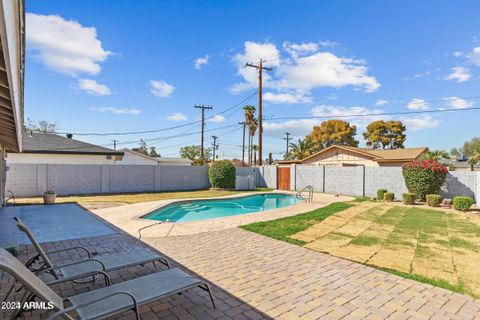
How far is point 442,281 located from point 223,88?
24.7 metres

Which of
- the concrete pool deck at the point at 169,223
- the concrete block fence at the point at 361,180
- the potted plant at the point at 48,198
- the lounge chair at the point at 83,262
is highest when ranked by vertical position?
the concrete block fence at the point at 361,180

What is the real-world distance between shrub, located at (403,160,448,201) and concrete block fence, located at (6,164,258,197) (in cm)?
1232

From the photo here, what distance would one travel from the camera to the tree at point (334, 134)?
1762 inches

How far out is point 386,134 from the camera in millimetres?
43812

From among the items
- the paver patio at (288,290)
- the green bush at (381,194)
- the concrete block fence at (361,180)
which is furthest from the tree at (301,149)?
the paver patio at (288,290)

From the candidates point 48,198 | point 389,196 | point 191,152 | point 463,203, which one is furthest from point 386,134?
point 48,198

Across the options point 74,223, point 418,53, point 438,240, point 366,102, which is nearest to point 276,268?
point 438,240

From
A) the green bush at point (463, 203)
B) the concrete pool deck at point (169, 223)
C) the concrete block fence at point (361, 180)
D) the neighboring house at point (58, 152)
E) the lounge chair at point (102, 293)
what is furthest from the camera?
the neighboring house at point (58, 152)

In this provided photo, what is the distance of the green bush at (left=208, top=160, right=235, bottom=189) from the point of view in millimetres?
21734

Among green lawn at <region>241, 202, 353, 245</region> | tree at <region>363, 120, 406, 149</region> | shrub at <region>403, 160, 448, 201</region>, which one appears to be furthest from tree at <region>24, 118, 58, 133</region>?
tree at <region>363, 120, 406, 149</region>

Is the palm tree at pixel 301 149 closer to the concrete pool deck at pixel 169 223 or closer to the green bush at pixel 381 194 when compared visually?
the green bush at pixel 381 194

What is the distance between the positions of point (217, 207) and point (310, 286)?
1107 centimetres

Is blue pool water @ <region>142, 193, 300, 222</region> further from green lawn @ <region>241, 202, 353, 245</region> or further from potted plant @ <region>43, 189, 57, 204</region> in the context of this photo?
potted plant @ <region>43, 189, 57, 204</region>

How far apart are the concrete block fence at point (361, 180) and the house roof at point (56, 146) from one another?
1513cm
